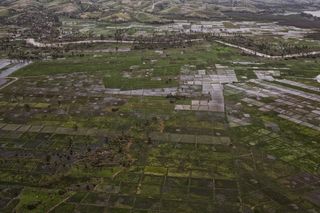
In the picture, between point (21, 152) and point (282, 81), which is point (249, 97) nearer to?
point (282, 81)

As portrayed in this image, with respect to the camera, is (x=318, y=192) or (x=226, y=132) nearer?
(x=318, y=192)

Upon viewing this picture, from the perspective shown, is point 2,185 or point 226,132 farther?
point 226,132

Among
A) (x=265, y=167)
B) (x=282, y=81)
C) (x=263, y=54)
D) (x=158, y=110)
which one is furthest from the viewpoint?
(x=263, y=54)

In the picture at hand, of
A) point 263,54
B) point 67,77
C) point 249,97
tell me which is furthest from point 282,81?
point 67,77

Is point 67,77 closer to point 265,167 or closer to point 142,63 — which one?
point 142,63

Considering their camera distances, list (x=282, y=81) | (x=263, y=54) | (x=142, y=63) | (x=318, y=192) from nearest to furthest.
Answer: (x=318, y=192)
(x=282, y=81)
(x=142, y=63)
(x=263, y=54)

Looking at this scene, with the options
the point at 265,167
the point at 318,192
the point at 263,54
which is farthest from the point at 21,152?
the point at 263,54
